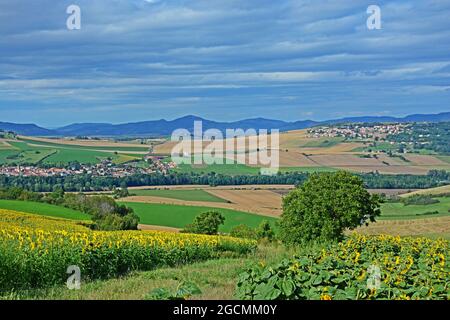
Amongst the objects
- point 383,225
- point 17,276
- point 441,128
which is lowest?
point 383,225

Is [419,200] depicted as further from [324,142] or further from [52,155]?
[52,155]

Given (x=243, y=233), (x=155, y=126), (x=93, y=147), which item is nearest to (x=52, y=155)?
(x=93, y=147)

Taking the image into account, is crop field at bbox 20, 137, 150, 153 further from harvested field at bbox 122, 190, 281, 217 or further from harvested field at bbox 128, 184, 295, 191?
harvested field at bbox 122, 190, 281, 217

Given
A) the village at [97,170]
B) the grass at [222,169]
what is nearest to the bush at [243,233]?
the grass at [222,169]

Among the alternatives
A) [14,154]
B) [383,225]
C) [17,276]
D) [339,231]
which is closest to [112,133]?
[14,154]
